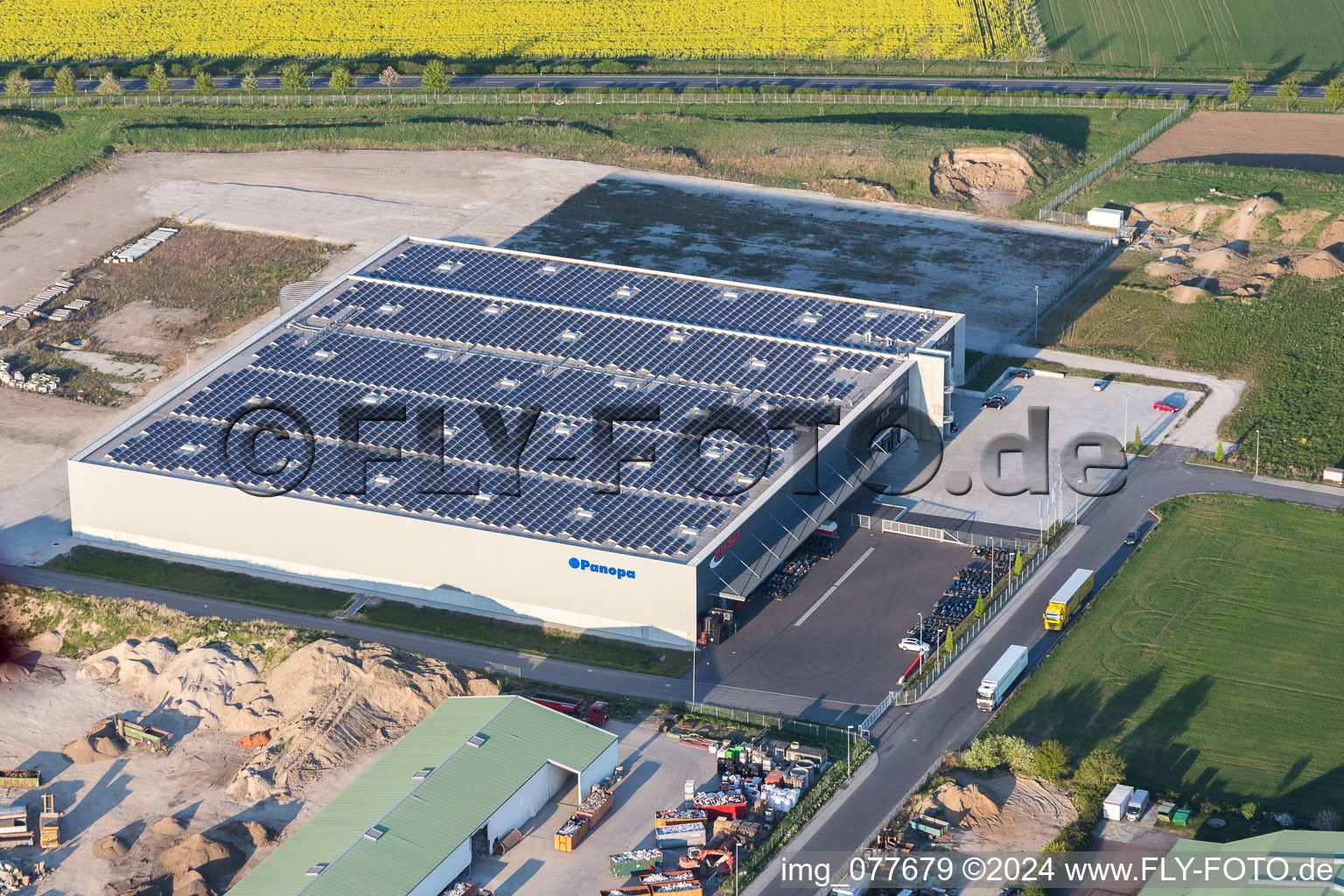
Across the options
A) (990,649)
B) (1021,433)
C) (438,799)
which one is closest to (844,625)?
(990,649)

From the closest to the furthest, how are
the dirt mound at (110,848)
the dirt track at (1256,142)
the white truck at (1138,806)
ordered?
the dirt mound at (110,848) < the white truck at (1138,806) < the dirt track at (1256,142)

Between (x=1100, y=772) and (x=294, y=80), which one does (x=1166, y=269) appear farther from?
(x=294, y=80)

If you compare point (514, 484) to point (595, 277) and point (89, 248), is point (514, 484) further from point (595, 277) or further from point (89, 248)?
point (89, 248)

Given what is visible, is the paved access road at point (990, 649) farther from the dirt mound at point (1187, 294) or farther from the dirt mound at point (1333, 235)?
the dirt mound at point (1333, 235)

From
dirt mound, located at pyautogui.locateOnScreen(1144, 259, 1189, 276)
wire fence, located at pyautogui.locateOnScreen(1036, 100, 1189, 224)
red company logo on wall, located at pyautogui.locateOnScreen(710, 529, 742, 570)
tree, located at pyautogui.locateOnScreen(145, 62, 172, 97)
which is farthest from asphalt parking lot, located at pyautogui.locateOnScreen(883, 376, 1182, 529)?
tree, located at pyautogui.locateOnScreen(145, 62, 172, 97)

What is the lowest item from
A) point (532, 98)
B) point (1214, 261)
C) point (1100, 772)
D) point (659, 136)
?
point (1100, 772)

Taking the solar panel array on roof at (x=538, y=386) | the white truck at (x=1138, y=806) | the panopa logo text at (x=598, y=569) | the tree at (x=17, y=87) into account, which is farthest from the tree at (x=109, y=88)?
the white truck at (x=1138, y=806)

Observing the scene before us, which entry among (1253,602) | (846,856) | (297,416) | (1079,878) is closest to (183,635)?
(297,416)
